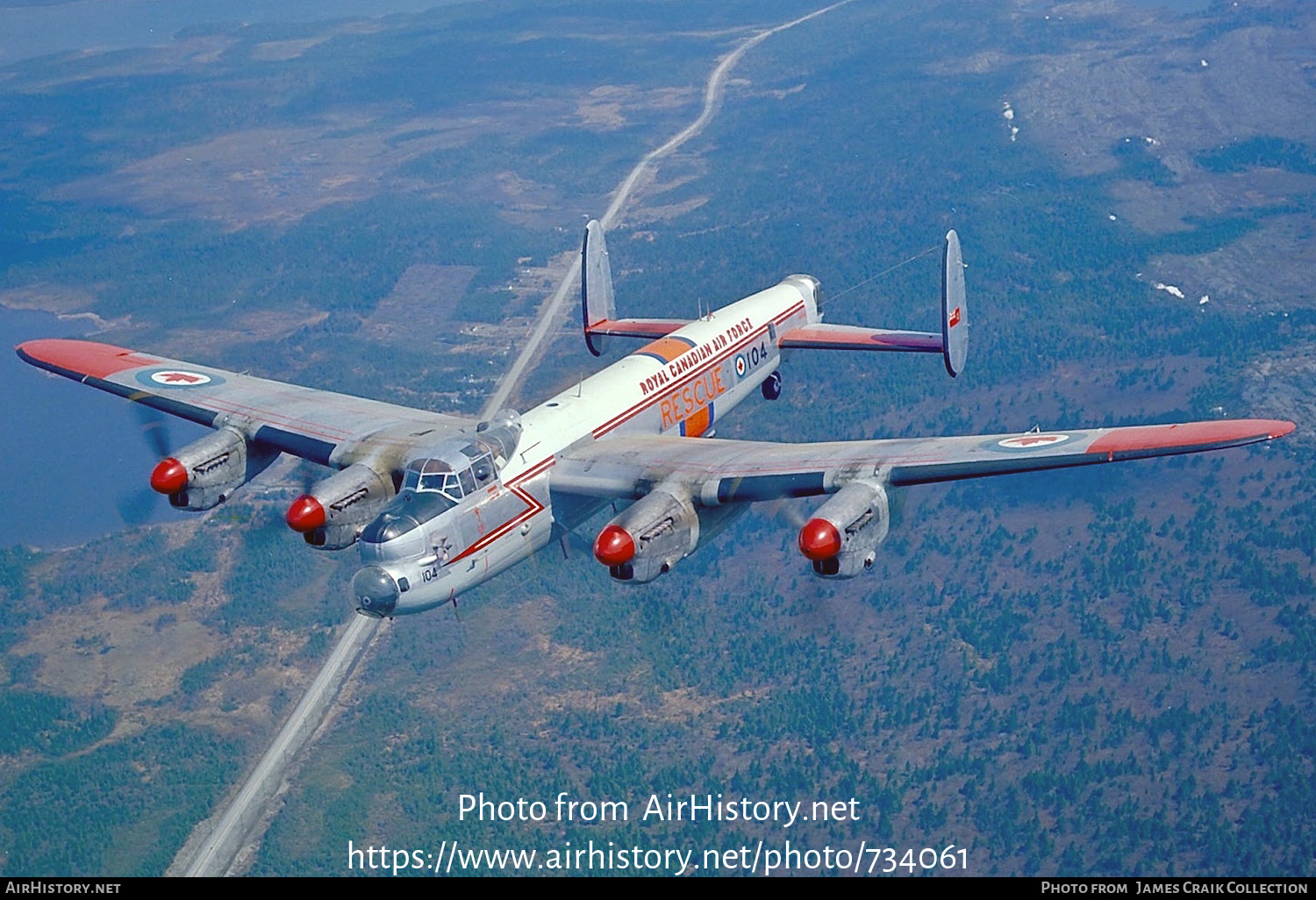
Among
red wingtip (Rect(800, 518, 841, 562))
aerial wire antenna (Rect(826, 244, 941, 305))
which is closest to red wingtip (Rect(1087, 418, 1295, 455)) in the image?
red wingtip (Rect(800, 518, 841, 562))

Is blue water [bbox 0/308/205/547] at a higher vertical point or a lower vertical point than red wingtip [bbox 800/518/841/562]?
lower

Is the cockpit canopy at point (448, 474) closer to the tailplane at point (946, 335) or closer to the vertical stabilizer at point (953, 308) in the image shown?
the tailplane at point (946, 335)

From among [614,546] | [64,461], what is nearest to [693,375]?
[614,546]

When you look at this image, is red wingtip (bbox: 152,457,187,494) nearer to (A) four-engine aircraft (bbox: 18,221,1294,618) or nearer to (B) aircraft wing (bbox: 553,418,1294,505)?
(A) four-engine aircraft (bbox: 18,221,1294,618)

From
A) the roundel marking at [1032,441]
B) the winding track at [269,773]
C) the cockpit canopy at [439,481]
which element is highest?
the cockpit canopy at [439,481]

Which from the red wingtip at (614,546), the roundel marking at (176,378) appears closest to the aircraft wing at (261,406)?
the roundel marking at (176,378)

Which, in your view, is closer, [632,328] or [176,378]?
[176,378]

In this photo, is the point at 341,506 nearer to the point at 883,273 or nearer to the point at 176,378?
the point at 176,378
